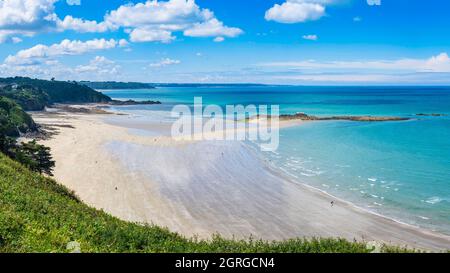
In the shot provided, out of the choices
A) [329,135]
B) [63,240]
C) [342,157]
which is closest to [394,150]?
[342,157]

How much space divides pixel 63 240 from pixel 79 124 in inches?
3069

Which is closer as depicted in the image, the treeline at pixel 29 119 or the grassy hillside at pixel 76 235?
the grassy hillside at pixel 76 235

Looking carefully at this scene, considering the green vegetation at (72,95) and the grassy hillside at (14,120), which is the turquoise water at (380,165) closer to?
the grassy hillside at (14,120)

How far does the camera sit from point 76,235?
13.2 m

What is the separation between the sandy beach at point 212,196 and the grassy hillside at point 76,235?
287 inches

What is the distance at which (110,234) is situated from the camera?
1430 cm

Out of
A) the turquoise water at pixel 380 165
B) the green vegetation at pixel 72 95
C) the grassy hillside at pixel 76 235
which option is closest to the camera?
the grassy hillside at pixel 76 235

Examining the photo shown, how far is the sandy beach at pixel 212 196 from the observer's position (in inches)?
1077

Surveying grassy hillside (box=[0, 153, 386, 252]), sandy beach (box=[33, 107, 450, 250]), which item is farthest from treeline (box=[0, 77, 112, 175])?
grassy hillside (box=[0, 153, 386, 252])

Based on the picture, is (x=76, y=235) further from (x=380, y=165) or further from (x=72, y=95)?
(x=72, y=95)

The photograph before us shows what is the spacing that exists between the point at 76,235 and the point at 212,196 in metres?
21.9

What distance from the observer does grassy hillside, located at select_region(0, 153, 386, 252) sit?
11.8m

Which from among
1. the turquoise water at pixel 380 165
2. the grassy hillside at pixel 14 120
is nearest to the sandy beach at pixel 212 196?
the turquoise water at pixel 380 165

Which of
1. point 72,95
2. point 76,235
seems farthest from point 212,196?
point 72,95
